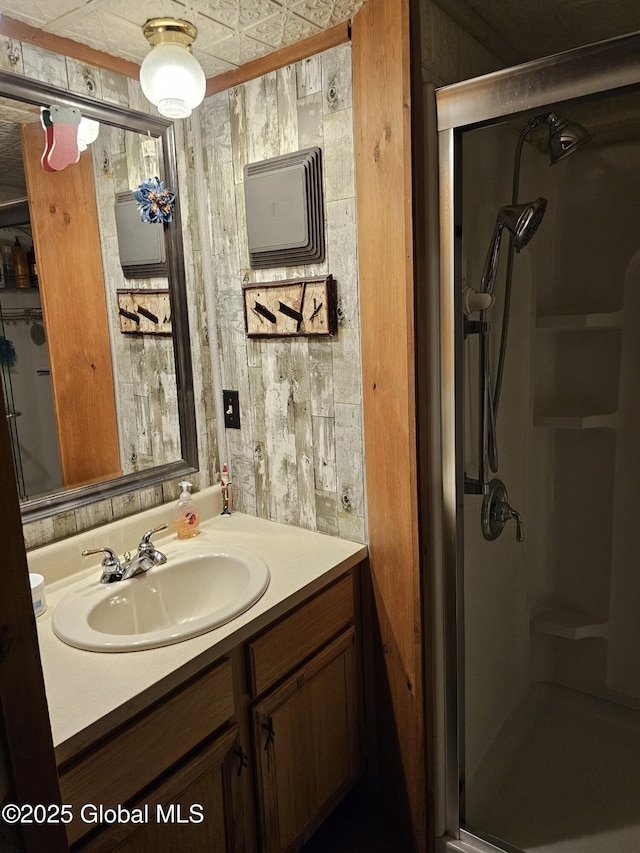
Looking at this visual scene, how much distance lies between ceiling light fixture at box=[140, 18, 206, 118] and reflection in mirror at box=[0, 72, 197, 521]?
0.66 ft

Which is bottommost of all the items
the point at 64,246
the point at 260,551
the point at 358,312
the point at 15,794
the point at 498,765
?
the point at 498,765

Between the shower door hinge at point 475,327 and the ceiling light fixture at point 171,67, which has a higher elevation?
the ceiling light fixture at point 171,67

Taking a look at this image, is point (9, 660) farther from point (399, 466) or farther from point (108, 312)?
point (108, 312)

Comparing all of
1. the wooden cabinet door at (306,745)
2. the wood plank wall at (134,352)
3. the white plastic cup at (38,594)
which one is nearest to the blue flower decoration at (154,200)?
the wood plank wall at (134,352)

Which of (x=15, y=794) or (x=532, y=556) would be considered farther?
(x=532, y=556)

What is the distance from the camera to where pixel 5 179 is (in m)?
1.43

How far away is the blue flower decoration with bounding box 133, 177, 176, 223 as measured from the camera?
5.64ft

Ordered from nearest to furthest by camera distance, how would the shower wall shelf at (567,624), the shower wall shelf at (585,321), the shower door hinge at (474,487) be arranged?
the shower door hinge at (474,487)
the shower wall shelf at (585,321)
the shower wall shelf at (567,624)

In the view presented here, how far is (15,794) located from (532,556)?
2081 millimetres

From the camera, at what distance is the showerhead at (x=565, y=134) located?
1595 mm

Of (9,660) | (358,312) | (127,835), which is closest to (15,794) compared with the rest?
(9,660)

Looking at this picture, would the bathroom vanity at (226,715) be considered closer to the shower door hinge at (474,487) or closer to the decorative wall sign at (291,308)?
the shower door hinge at (474,487)

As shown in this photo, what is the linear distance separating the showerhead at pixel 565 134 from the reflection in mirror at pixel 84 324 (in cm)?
105

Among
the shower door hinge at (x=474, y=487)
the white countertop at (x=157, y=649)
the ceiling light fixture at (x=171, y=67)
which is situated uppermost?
the ceiling light fixture at (x=171, y=67)
